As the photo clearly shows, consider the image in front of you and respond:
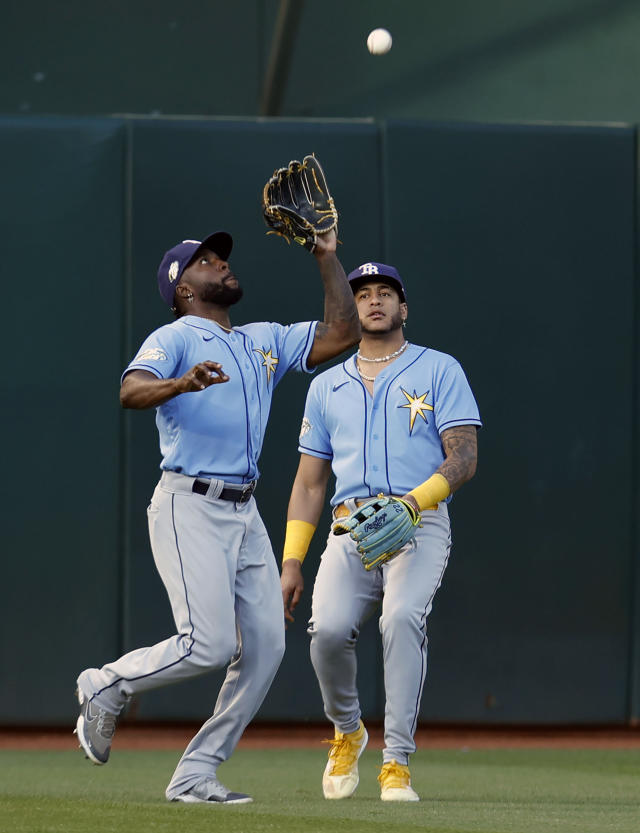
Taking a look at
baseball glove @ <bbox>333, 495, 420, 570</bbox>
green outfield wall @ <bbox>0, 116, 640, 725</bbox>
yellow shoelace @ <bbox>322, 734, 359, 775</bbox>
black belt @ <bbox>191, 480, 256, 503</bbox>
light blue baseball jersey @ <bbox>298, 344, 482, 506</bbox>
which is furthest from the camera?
green outfield wall @ <bbox>0, 116, 640, 725</bbox>

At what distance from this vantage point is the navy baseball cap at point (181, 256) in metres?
4.28

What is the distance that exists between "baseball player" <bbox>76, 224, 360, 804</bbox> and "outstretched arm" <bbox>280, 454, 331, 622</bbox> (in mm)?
553

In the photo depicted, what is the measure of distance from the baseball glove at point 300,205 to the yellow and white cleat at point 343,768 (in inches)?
64.8

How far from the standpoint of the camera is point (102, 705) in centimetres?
383

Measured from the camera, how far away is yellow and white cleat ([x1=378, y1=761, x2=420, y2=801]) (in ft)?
13.9

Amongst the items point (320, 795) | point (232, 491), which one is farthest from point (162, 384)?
point (320, 795)

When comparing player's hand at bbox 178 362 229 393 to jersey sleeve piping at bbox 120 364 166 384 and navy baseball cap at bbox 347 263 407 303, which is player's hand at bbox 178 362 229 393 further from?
navy baseball cap at bbox 347 263 407 303

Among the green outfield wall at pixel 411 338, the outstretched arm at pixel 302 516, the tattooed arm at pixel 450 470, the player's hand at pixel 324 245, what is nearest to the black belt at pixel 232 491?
the tattooed arm at pixel 450 470

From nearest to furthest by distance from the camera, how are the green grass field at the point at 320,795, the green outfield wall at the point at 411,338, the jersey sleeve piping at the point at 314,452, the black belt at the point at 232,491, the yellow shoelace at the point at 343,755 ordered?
the green grass field at the point at 320,795, the black belt at the point at 232,491, the yellow shoelace at the point at 343,755, the jersey sleeve piping at the point at 314,452, the green outfield wall at the point at 411,338

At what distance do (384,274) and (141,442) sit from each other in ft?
7.90

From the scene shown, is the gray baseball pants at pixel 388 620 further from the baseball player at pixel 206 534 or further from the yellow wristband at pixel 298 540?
the baseball player at pixel 206 534

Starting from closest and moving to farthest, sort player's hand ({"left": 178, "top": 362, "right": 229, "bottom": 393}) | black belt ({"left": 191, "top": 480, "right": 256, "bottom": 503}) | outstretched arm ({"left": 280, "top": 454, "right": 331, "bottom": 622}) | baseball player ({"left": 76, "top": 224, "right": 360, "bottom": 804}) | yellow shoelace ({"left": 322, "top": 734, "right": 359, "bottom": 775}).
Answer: player's hand ({"left": 178, "top": 362, "right": 229, "bottom": 393}) < baseball player ({"left": 76, "top": 224, "right": 360, "bottom": 804}) < black belt ({"left": 191, "top": 480, "right": 256, "bottom": 503}) < yellow shoelace ({"left": 322, "top": 734, "right": 359, "bottom": 775}) < outstretched arm ({"left": 280, "top": 454, "right": 331, "bottom": 622})

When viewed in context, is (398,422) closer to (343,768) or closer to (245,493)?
(245,493)

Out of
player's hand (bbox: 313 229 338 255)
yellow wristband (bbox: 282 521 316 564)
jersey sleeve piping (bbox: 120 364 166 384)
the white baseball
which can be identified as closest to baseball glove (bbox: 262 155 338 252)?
player's hand (bbox: 313 229 338 255)
